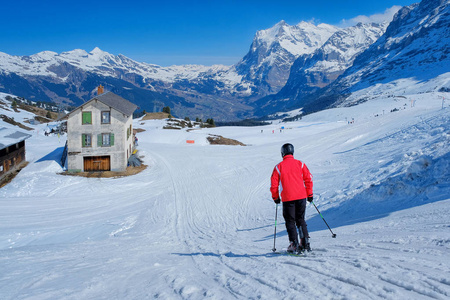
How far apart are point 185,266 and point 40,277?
424 cm

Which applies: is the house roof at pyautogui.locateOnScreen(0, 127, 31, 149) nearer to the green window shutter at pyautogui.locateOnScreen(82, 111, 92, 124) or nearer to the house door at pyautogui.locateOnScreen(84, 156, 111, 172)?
the green window shutter at pyautogui.locateOnScreen(82, 111, 92, 124)

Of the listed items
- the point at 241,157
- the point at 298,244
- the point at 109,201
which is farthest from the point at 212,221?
the point at 241,157

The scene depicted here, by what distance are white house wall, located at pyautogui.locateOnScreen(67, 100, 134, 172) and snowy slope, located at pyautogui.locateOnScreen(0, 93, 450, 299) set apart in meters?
2.95

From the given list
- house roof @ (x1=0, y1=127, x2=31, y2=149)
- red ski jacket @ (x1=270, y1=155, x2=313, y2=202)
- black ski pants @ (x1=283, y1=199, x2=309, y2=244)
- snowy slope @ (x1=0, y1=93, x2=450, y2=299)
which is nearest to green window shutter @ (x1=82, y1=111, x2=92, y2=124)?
snowy slope @ (x1=0, y1=93, x2=450, y2=299)

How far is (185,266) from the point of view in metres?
8.40

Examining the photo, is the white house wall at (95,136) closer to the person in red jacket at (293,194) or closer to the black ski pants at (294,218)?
the person in red jacket at (293,194)

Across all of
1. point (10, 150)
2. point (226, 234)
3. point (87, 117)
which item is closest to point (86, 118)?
point (87, 117)

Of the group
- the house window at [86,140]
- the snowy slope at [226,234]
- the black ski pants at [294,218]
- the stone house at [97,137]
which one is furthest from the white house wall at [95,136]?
the black ski pants at [294,218]

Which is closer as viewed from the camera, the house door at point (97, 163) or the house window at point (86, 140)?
the house window at point (86, 140)

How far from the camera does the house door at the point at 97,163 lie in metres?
33.7

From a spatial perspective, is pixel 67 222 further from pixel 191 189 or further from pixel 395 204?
pixel 395 204

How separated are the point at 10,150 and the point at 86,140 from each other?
752 centimetres

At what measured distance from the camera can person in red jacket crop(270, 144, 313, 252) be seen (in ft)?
26.2

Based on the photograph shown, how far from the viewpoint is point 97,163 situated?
33969mm
